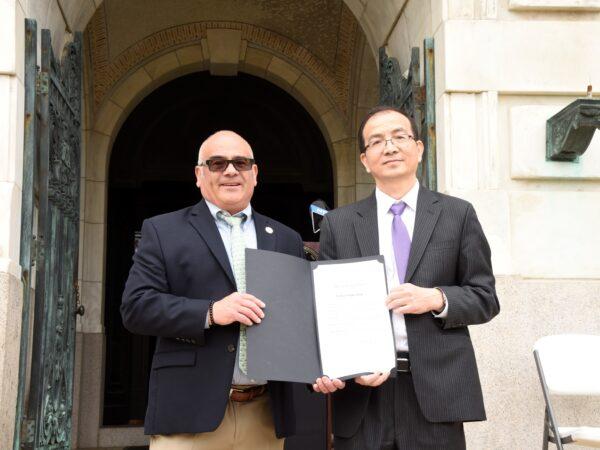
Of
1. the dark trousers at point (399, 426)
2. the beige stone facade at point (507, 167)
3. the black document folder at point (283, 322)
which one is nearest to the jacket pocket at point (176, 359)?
the black document folder at point (283, 322)

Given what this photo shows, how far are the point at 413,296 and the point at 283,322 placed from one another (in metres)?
0.45

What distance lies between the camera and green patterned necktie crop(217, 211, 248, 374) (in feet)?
10.3

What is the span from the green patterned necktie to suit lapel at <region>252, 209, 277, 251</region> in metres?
0.07

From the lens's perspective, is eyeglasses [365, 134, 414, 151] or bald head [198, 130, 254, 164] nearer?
eyeglasses [365, 134, 414, 151]

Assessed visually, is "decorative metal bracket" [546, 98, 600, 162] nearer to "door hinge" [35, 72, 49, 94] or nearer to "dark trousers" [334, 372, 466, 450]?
"dark trousers" [334, 372, 466, 450]

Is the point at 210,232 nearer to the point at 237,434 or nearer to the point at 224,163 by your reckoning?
the point at 224,163

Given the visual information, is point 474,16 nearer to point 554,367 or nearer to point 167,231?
point 554,367

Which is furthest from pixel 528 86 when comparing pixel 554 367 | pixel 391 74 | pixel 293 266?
pixel 293 266

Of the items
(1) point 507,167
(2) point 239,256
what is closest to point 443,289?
(2) point 239,256

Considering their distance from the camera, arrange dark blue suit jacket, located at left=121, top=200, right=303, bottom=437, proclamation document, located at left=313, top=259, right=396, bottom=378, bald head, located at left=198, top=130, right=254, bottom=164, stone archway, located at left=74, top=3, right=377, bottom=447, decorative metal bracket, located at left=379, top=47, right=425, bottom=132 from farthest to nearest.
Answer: stone archway, located at left=74, top=3, right=377, bottom=447 → decorative metal bracket, located at left=379, top=47, right=425, bottom=132 → bald head, located at left=198, top=130, right=254, bottom=164 → dark blue suit jacket, located at left=121, top=200, right=303, bottom=437 → proclamation document, located at left=313, top=259, right=396, bottom=378

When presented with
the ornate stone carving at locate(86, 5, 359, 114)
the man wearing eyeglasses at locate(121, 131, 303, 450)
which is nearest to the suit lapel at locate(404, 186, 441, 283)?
the man wearing eyeglasses at locate(121, 131, 303, 450)

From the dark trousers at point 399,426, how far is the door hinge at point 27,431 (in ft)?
8.25

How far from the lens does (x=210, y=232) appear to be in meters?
3.29

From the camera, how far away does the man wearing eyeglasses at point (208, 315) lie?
3.07 m
